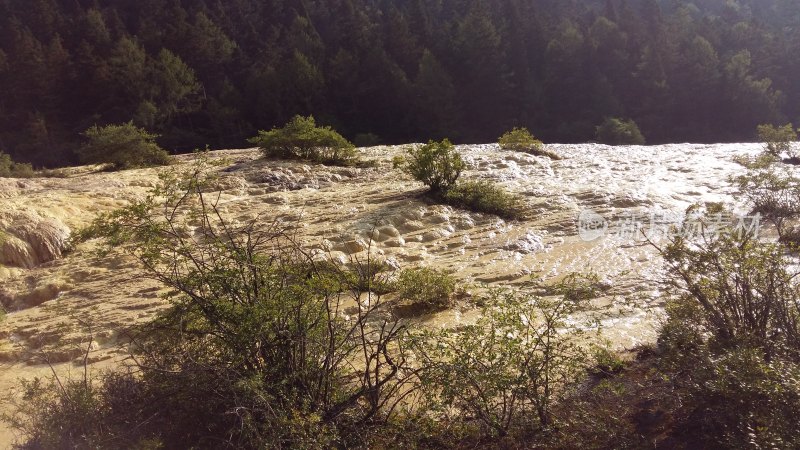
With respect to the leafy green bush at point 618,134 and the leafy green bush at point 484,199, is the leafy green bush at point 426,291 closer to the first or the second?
the leafy green bush at point 484,199

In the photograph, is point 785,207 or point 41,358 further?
point 785,207

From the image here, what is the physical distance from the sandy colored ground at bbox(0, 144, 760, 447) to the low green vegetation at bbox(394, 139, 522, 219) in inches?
9.3

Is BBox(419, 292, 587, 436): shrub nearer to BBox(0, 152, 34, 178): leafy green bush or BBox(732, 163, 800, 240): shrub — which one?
BBox(732, 163, 800, 240): shrub

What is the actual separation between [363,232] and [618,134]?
15.0 metres

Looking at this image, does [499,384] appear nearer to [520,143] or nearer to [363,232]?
[363,232]

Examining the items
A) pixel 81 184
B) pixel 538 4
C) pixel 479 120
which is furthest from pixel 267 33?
pixel 81 184

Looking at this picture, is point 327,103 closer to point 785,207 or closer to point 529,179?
point 529,179

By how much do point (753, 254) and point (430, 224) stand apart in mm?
4043

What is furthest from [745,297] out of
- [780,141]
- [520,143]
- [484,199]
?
[780,141]

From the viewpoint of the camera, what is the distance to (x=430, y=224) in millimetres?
6871

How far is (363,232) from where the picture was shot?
248 inches

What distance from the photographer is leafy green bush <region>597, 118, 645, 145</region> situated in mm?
18734

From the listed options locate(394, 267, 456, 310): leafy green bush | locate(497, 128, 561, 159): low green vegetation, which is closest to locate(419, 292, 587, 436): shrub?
locate(394, 267, 456, 310): leafy green bush

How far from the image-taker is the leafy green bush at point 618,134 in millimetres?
18734
